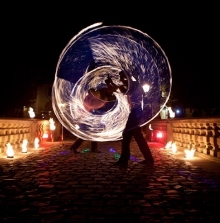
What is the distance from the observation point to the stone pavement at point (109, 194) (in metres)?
3.39

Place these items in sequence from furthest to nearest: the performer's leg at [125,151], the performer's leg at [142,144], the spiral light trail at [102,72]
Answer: the spiral light trail at [102,72]
the performer's leg at [142,144]
the performer's leg at [125,151]

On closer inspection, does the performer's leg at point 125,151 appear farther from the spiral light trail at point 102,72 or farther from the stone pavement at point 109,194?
the spiral light trail at point 102,72

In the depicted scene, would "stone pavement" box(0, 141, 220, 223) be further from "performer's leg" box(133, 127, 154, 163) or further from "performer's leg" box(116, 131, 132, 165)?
"performer's leg" box(133, 127, 154, 163)

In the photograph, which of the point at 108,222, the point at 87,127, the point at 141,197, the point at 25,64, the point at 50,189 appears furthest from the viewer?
the point at 25,64

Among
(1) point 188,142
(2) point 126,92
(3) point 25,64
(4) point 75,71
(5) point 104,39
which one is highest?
(3) point 25,64

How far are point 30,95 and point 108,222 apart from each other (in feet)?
105

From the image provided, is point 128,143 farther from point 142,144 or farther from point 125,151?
point 142,144

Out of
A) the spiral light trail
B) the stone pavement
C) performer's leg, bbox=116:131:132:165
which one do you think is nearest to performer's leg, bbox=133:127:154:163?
performer's leg, bbox=116:131:132:165

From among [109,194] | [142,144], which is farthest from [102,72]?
[109,194]

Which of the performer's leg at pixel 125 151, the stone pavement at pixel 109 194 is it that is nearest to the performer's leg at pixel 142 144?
the performer's leg at pixel 125 151

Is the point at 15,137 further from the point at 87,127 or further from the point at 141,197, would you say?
the point at 141,197

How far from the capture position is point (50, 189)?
15.6ft

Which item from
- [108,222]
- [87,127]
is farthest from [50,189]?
[87,127]

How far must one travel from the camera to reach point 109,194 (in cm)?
444
